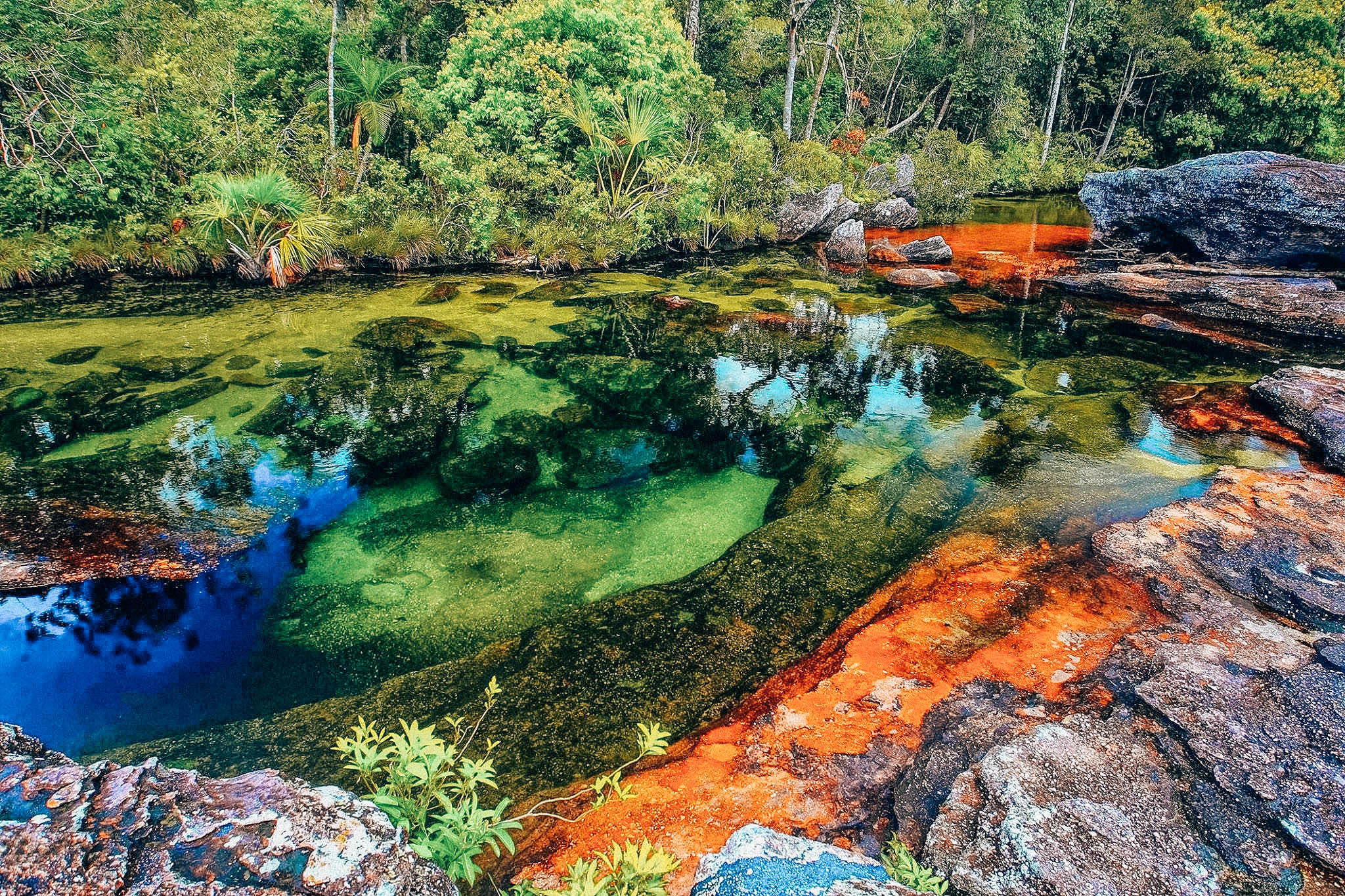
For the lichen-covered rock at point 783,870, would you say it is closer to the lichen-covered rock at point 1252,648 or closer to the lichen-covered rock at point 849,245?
the lichen-covered rock at point 1252,648

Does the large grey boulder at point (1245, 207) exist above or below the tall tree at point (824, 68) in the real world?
below

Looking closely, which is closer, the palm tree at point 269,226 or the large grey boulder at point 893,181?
the palm tree at point 269,226

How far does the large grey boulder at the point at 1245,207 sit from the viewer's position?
941 centimetres

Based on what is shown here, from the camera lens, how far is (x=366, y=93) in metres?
11.3

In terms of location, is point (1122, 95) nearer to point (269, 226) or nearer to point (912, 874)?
point (269, 226)

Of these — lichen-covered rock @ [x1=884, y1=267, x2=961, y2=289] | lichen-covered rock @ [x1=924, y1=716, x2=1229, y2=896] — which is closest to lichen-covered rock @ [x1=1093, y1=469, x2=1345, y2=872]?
lichen-covered rock @ [x1=924, y1=716, x2=1229, y2=896]

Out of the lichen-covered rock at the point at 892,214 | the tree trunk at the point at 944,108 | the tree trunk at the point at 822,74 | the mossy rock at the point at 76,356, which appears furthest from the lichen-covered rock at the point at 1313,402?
the tree trunk at the point at 944,108

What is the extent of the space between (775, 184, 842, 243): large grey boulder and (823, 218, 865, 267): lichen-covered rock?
1.76 meters

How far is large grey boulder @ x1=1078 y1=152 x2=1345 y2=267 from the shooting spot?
30.9ft

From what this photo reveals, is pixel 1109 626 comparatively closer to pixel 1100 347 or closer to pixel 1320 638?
pixel 1320 638

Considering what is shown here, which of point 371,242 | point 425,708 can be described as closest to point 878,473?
point 425,708

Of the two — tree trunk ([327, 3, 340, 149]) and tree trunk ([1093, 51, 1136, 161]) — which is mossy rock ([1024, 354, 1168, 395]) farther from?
tree trunk ([1093, 51, 1136, 161])

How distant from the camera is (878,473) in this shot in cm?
531

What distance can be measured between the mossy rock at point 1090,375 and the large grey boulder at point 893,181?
418 inches
